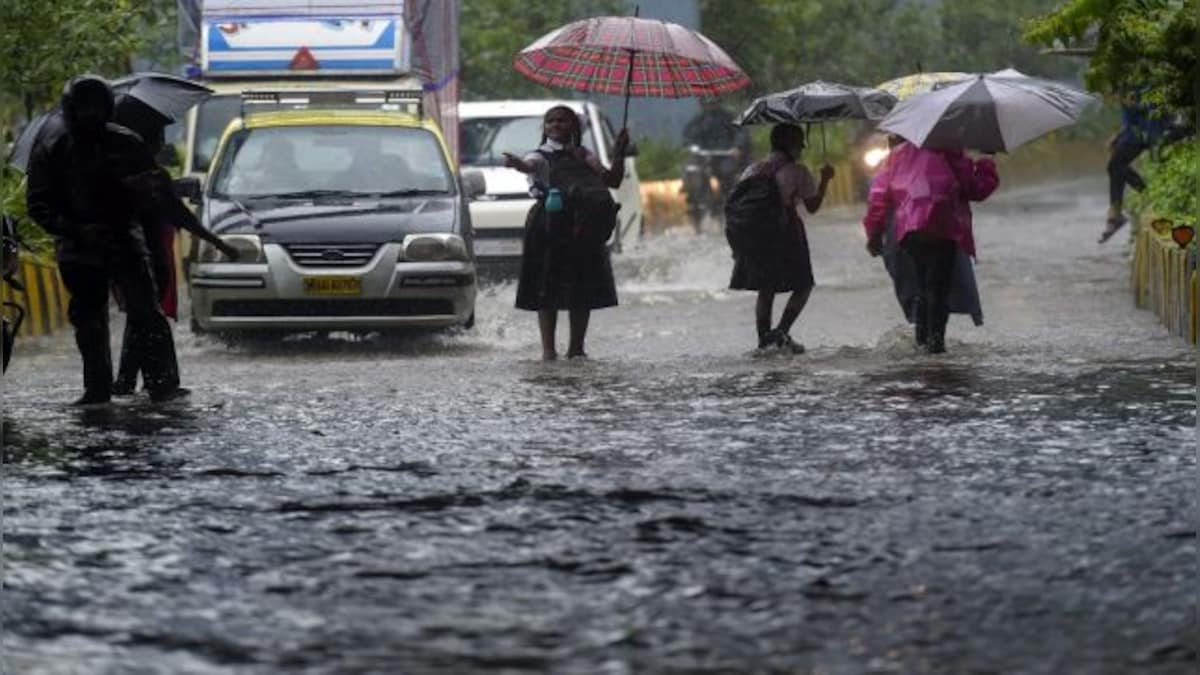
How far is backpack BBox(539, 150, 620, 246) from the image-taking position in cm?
1669

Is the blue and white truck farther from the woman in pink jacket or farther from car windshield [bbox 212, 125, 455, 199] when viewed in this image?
the woman in pink jacket

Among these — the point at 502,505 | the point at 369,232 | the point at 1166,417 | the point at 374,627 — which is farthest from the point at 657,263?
the point at 374,627

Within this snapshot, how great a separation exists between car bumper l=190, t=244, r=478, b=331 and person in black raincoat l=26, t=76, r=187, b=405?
4688 millimetres

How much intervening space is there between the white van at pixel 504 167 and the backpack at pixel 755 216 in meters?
7.86

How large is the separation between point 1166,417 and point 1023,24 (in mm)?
6487

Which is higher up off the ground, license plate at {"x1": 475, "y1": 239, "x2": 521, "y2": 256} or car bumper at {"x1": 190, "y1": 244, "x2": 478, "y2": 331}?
car bumper at {"x1": 190, "y1": 244, "x2": 478, "y2": 331}

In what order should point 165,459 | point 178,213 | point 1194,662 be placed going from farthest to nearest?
1. point 178,213
2. point 165,459
3. point 1194,662

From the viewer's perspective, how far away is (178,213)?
46.1ft

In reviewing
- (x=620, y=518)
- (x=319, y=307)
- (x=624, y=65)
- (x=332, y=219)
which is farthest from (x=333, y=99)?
(x=620, y=518)

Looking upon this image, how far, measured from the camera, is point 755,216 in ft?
56.2

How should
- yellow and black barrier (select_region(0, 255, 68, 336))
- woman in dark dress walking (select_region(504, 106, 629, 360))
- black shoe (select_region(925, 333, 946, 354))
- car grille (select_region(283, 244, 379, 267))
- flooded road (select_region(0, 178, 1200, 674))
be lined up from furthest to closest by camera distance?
yellow and black barrier (select_region(0, 255, 68, 336)) → car grille (select_region(283, 244, 379, 267)) → woman in dark dress walking (select_region(504, 106, 629, 360)) → black shoe (select_region(925, 333, 946, 354)) → flooded road (select_region(0, 178, 1200, 674))

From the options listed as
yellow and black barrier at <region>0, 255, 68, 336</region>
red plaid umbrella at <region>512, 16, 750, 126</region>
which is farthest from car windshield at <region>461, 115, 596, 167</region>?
red plaid umbrella at <region>512, 16, 750, 126</region>

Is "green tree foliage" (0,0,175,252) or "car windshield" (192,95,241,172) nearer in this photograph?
"green tree foliage" (0,0,175,252)

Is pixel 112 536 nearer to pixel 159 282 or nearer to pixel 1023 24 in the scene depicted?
pixel 159 282
